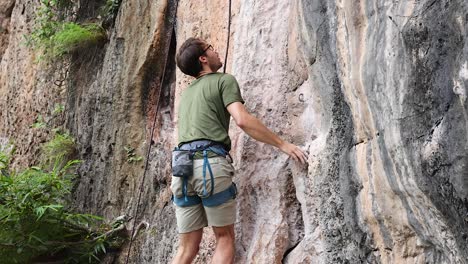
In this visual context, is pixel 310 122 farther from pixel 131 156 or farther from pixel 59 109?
pixel 59 109

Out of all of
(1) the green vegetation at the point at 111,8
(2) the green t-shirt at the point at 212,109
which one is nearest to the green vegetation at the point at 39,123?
(1) the green vegetation at the point at 111,8

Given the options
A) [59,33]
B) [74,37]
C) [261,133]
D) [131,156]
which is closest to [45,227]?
[131,156]

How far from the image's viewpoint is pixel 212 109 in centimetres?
452

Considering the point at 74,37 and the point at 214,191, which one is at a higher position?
the point at 74,37

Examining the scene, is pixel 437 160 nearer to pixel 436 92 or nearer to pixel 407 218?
pixel 436 92

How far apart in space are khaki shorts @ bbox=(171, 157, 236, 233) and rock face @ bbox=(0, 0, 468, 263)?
0.34m

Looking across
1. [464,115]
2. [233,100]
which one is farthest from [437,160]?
[233,100]

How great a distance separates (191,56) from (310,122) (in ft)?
3.31

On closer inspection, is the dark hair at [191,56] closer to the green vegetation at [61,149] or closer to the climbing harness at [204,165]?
the climbing harness at [204,165]

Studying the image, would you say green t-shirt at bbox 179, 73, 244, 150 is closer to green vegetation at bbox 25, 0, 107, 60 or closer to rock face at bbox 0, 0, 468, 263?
rock face at bbox 0, 0, 468, 263

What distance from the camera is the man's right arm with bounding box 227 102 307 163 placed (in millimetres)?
4316

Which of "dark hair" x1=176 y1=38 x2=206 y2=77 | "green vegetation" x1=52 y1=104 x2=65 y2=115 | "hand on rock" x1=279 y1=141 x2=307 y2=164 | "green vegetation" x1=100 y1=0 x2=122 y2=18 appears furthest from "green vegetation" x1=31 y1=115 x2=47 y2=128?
"hand on rock" x1=279 y1=141 x2=307 y2=164

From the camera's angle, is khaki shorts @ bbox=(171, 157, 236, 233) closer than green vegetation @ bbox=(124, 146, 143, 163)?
Yes

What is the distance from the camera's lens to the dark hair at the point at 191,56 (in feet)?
15.4
